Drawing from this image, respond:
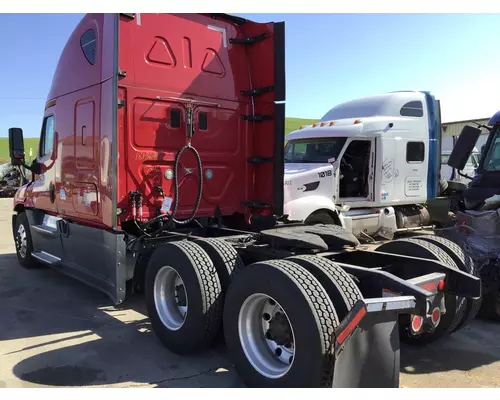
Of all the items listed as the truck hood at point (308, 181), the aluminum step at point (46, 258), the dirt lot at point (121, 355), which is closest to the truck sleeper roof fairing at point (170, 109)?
the aluminum step at point (46, 258)

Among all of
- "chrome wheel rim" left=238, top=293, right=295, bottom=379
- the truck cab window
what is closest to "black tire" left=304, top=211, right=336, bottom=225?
the truck cab window

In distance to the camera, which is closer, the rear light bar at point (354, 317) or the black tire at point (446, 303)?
the rear light bar at point (354, 317)

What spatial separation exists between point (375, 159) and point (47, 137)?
20.4 ft

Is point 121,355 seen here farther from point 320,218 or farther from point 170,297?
point 320,218

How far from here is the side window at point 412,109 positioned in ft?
31.4

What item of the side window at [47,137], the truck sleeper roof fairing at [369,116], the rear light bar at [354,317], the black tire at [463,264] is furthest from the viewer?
the truck sleeper roof fairing at [369,116]

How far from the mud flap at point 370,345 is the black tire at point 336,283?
204mm

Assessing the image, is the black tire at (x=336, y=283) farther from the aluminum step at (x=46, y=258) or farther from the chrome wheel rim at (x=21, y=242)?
the chrome wheel rim at (x=21, y=242)

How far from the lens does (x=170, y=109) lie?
5.44 metres

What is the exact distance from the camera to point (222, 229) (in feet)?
19.2

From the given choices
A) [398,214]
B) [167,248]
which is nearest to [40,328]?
[167,248]

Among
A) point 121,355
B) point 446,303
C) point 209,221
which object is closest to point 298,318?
point 446,303

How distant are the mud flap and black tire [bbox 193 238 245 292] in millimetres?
1466

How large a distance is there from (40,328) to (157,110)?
2.78 meters
